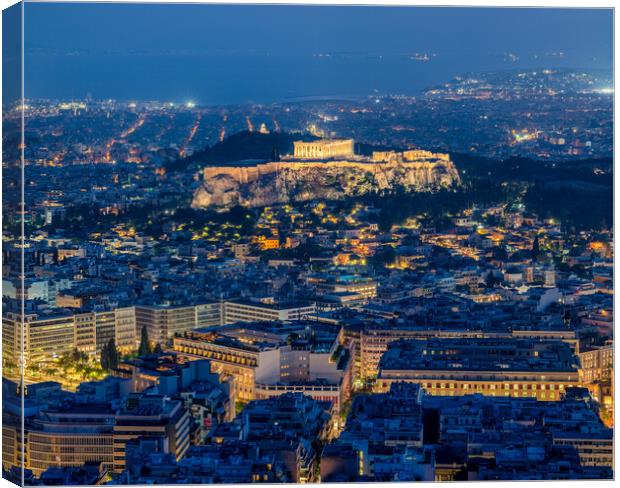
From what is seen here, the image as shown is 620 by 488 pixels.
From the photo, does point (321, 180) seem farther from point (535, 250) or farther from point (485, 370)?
point (485, 370)

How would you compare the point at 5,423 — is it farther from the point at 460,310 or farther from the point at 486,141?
the point at 486,141

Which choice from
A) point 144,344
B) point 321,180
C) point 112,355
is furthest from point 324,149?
point 112,355

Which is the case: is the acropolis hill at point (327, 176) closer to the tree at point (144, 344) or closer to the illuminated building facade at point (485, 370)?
the tree at point (144, 344)

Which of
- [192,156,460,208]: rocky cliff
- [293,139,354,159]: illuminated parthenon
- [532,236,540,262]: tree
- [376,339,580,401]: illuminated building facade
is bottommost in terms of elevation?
[376,339,580,401]: illuminated building facade

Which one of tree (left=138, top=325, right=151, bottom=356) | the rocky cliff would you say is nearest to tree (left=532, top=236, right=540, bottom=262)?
the rocky cliff

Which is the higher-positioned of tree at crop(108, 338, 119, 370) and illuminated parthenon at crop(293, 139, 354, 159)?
illuminated parthenon at crop(293, 139, 354, 159)

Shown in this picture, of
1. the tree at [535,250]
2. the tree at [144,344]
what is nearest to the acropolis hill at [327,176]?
the tree at [535,250]

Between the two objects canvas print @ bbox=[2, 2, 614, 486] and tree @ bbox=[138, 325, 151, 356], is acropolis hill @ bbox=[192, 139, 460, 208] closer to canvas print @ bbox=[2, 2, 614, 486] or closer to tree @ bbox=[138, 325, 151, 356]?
canvas print @ bbox=[2, 2, 614, 486]

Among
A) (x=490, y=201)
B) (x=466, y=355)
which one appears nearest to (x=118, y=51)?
(x=466, y=355)
